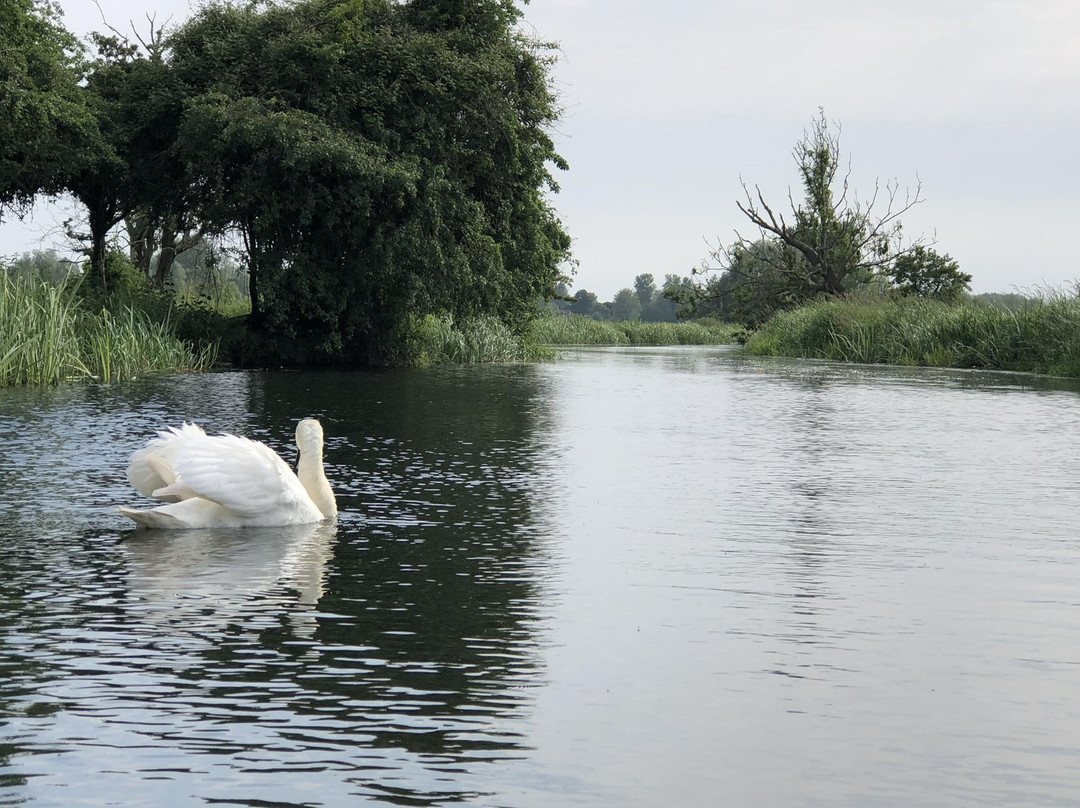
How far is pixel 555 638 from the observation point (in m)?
5.75

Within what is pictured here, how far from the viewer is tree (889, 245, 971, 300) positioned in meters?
52.4

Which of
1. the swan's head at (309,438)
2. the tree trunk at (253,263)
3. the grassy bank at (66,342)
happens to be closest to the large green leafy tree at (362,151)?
the tree trunk at (253,263)

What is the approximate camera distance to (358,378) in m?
28.2

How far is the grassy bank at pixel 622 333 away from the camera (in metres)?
65.7

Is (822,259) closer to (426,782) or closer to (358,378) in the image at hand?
(358,378)

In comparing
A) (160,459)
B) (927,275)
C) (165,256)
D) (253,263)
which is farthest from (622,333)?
(160,459)

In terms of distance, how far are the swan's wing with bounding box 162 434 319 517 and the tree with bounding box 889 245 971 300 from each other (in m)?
46.5

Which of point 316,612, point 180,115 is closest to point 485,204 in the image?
point 180,115

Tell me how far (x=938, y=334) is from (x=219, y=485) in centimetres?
3410

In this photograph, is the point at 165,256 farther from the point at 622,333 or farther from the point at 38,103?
the point at 622,333

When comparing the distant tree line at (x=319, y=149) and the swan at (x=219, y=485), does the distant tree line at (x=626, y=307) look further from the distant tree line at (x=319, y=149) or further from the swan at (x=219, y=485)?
the swan at (x=219, y=485)

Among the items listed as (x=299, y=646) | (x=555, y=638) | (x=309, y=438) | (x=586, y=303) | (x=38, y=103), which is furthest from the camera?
(x=586, y=303)

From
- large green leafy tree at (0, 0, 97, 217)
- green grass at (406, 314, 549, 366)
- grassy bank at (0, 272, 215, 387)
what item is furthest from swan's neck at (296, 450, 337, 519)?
green grass at (406, 314, 549, 366)

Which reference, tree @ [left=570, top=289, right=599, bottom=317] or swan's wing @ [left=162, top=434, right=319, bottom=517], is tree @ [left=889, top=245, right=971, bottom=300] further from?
tree @ [left=570, top=289, right=599, bottom=317]
